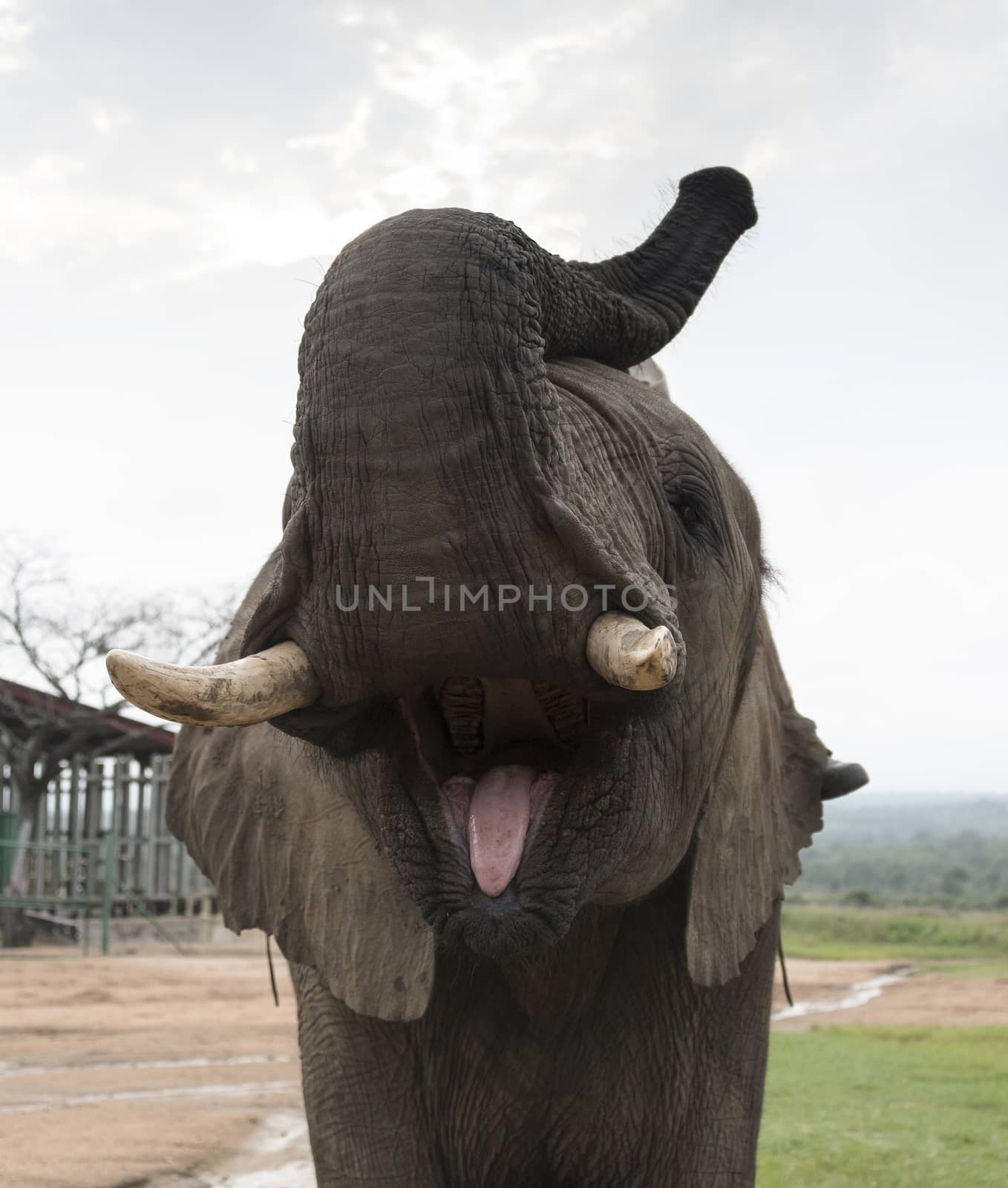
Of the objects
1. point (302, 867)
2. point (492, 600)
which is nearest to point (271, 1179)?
point (302, 867)

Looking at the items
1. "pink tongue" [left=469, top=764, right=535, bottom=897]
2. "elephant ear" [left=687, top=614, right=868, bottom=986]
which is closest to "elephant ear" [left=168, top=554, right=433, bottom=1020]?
"pink tongue" [left=469, top=764, right=535, bottom=897]

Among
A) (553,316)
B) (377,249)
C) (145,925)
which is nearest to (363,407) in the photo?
(377,249)

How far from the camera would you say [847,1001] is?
62.0 ft

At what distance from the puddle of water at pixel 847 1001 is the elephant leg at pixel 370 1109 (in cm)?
1222

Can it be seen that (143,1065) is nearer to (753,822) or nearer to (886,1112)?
(886,1112)

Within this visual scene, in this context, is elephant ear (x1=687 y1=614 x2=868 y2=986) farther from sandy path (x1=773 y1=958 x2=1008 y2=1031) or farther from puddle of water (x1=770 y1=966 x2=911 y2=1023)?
puddle of water (x1=770 y1=966 x2=911 y2=1023)

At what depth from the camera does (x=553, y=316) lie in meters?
2.33

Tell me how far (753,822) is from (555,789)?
1.08 metres

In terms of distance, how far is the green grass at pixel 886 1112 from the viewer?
6.62 m

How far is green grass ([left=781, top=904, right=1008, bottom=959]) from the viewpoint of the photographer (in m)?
30.5

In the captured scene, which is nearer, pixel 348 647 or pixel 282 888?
pixel 348 647

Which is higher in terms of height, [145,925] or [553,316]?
[553,316]

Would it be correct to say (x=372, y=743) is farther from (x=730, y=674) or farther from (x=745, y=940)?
(x=745, y=940)

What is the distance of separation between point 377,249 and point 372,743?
2.44ft
